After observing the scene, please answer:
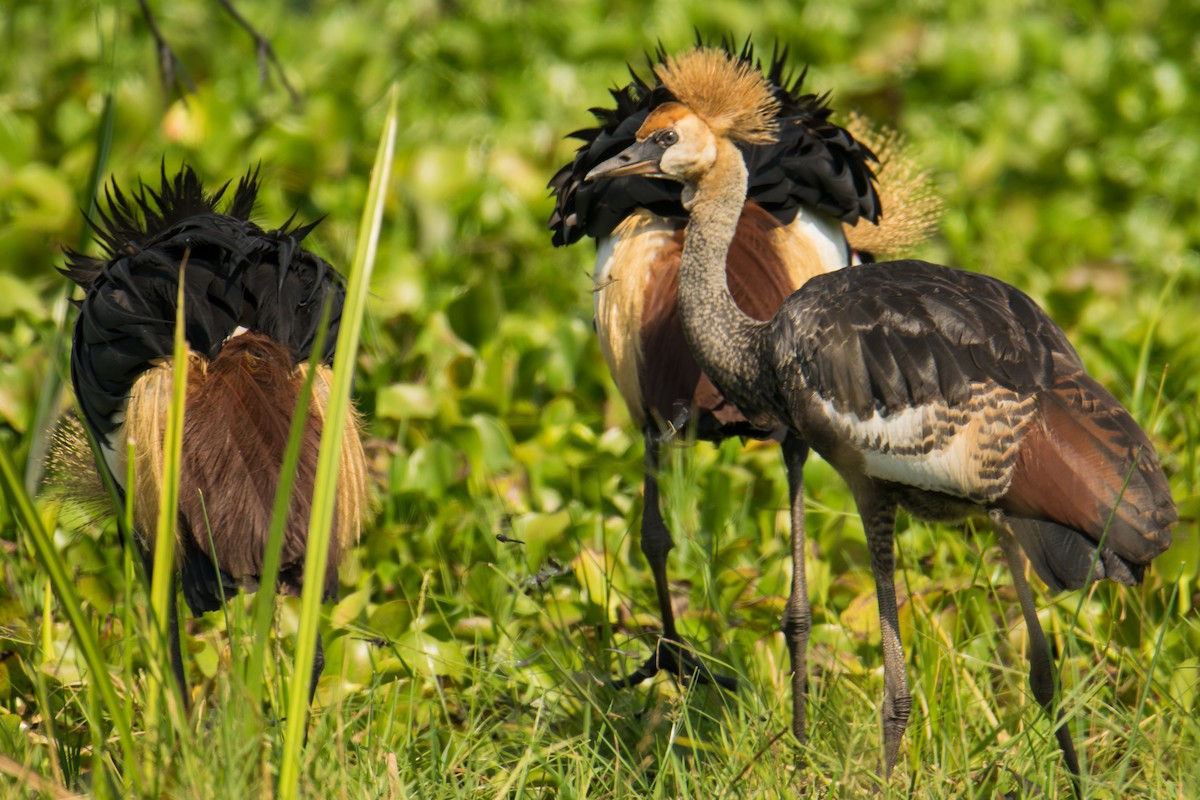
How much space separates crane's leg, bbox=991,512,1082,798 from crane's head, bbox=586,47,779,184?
1.07 metres

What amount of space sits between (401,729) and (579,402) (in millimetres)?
1913

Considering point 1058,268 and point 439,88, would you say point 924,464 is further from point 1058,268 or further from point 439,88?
point 439,88

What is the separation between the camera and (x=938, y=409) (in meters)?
2.83

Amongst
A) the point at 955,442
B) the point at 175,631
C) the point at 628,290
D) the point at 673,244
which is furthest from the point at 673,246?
the point at 175,631

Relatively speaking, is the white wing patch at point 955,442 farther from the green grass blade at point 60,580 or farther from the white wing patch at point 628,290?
the green grass blade at point 60,580

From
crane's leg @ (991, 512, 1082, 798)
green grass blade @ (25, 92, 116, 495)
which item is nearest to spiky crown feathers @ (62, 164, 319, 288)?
green grass blade @ (25, 92, 116, 495)

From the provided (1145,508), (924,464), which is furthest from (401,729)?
(1145,508)

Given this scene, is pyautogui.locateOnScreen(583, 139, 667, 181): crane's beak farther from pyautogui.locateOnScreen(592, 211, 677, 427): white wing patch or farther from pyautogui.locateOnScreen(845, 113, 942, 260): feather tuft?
pyautogui.locateOnScreen(845, 113, 942, 260): feather tuft

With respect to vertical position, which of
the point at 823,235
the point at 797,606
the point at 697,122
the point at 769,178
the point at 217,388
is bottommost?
the point at 797,606

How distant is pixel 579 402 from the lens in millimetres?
5047

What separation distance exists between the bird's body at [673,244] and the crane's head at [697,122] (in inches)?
8.5

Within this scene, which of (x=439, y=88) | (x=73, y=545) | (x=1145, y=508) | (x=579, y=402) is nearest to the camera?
(x=1145, y=508)

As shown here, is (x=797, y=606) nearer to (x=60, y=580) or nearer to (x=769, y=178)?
(x=769, y=178)

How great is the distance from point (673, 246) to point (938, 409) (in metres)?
1.13
